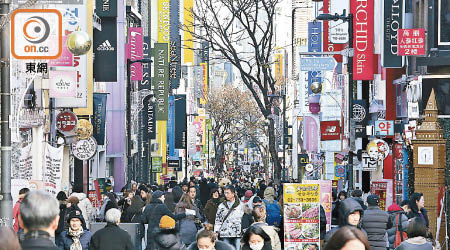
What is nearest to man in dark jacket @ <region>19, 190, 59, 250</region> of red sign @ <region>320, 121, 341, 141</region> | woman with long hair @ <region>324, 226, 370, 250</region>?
woman with long hair @ <region>324, 226, 370, 250</region>

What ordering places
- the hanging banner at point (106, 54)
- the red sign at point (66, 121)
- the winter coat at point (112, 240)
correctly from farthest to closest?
1. the hanging banner at point (106, 54)
2. the red sign at point (66, 121)
3. the winter coat at point (112, 240)

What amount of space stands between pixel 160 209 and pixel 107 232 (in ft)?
14.7

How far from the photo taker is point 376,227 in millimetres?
16484

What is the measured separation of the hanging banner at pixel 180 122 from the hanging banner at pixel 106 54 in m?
36.2

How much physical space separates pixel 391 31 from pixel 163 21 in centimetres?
3841

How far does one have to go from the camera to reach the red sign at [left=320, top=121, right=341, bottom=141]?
40438 mm

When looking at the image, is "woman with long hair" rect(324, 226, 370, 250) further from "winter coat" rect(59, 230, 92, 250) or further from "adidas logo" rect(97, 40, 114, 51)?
"adidas logo" rect(97, 40, 114, 51)

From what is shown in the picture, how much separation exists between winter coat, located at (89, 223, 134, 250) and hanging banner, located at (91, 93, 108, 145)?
1021 inches

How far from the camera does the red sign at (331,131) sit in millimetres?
40438

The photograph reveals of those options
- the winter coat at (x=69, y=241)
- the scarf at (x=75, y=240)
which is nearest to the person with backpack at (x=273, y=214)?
the winter coat at (x=69, y=241)

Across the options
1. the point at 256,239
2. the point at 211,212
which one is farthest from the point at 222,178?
the point at 256,239

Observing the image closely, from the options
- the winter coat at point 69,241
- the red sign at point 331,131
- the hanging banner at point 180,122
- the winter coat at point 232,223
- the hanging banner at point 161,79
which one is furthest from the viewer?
the hanging banner at point 180,122

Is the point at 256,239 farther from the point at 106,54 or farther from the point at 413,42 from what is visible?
the point at 106,54

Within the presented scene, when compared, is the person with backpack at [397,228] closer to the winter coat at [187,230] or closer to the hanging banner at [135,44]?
the winter coat at [187,230]
